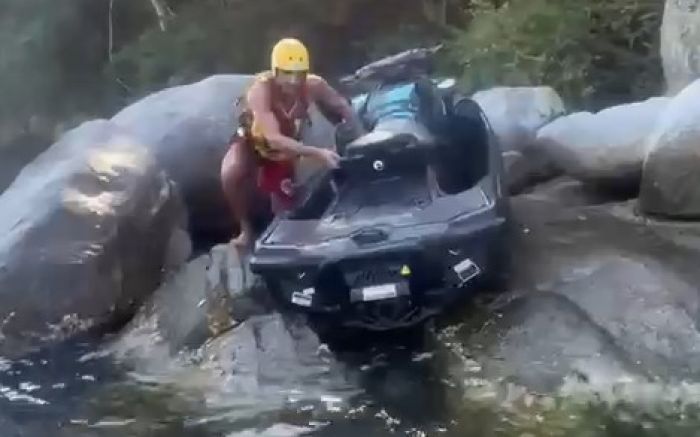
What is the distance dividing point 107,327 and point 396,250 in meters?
1.65

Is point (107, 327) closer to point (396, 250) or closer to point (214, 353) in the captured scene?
point (214, 353)

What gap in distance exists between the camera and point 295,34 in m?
9.19

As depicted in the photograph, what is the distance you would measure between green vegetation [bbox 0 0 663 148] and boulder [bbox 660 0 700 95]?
28 cm

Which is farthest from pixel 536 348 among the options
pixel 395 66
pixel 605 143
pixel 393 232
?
pixel 395 66

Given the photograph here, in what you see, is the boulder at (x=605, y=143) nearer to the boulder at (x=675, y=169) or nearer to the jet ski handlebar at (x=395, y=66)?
the boulder at (x=675, y=169)

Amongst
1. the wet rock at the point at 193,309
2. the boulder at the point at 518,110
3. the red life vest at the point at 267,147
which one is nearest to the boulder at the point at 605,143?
the boulder at the point at 518,110

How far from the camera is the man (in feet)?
17.1

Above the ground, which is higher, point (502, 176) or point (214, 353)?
point (502, 176)

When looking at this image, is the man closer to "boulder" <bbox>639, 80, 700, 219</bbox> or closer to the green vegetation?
"boulder" <bbox>639, 80, 700, 219</bbox>

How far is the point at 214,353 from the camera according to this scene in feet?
15.4

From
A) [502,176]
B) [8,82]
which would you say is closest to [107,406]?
[502,176]

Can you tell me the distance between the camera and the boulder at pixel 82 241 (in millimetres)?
4992

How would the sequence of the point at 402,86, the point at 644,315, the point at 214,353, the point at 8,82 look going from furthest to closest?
the point at 8,82, the point at 402,86, the point at 214,353, the point at 644,315

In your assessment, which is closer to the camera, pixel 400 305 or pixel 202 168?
pixel 400 305
